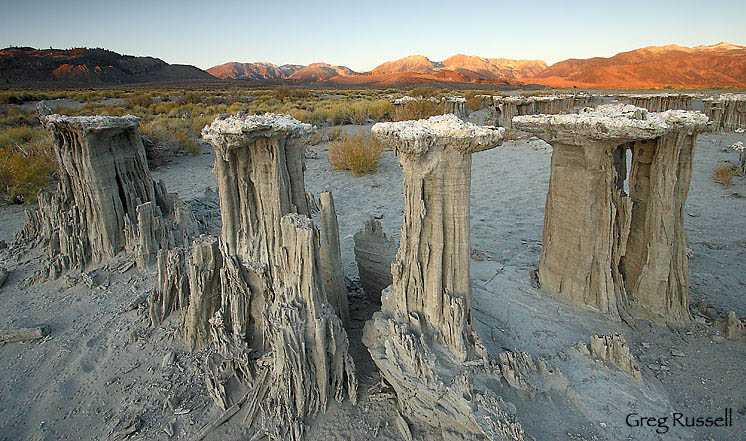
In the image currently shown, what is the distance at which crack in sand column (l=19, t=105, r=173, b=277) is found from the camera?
5.10 m

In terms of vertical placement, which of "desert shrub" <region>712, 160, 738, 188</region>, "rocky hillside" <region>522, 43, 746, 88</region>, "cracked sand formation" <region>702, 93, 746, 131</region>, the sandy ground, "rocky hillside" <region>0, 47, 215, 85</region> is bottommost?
the sandy ground

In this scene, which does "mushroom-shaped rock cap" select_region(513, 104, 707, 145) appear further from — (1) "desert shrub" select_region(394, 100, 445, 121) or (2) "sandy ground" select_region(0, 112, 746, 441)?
(1) "desert shrub" select_region(394, 100, 445, 121)

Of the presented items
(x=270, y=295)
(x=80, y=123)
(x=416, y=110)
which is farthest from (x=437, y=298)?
(x=416, y=110)

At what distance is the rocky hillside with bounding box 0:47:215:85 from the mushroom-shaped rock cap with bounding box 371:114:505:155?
6091 centimetres

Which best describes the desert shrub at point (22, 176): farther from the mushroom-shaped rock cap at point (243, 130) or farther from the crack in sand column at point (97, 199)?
the mushroom-shaped rock cap at point (243, 130)

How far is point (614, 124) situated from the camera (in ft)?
10.8

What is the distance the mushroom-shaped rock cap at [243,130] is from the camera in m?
3.01

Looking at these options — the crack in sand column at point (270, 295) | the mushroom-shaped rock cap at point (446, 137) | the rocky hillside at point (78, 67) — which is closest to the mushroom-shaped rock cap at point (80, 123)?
the crack in sand column at point (270, 295)

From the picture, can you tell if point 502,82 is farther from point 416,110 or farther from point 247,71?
point 247,71

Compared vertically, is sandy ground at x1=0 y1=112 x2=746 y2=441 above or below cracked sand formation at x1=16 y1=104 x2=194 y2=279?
below

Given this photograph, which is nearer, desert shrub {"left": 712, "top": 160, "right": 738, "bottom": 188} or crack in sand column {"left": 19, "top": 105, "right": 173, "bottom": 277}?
crack in sand column {"left": 19, "top": 105, "right": 173, "bottom": 277}

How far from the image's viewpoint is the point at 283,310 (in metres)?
2.89

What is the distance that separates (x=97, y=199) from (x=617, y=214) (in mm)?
6380

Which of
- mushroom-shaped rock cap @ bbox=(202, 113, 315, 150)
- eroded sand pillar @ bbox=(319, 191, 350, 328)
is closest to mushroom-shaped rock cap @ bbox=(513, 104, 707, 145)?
eroded sand pillar @ bbox=(319, 191, 350, 328)
